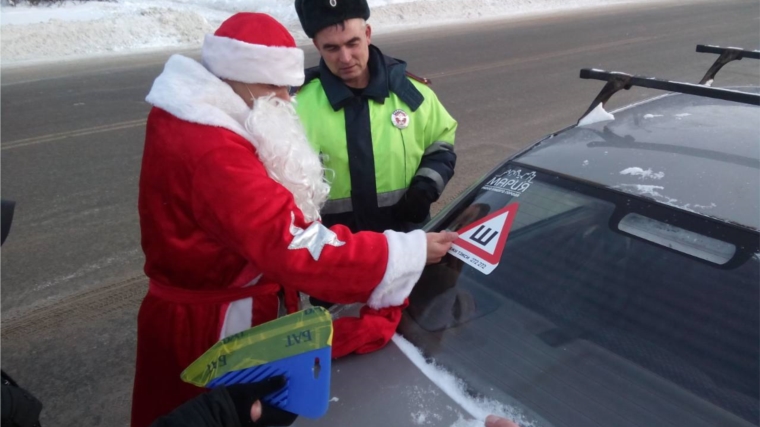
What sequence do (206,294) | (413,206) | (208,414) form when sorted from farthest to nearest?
1. (413,206)
2. (206,294)
3. (208,414)

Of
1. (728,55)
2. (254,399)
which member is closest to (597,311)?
(254,399)

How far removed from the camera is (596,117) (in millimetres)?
2371

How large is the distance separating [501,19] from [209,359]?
54.3 feet

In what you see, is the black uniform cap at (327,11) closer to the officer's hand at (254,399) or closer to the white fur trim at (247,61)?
the white fur trim at (247,61)

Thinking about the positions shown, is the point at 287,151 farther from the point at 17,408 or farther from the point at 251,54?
the point at 17,408

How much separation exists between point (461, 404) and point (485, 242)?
56 cm

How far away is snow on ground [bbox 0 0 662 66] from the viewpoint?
12.9 meters

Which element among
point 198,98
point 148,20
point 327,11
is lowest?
point 148,20

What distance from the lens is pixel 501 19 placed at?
1684 cm

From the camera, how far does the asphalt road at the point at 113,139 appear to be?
11.1ft

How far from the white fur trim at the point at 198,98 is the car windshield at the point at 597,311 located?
2.54 feet

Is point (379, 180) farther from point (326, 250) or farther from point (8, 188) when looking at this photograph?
point (8, 188)

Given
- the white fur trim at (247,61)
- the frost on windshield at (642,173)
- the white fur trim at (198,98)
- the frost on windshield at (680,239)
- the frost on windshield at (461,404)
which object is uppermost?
the white fur trim at (247,61)

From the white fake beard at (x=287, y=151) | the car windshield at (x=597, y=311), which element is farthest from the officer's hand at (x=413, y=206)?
the white fake beard at (x=287, y=151)
